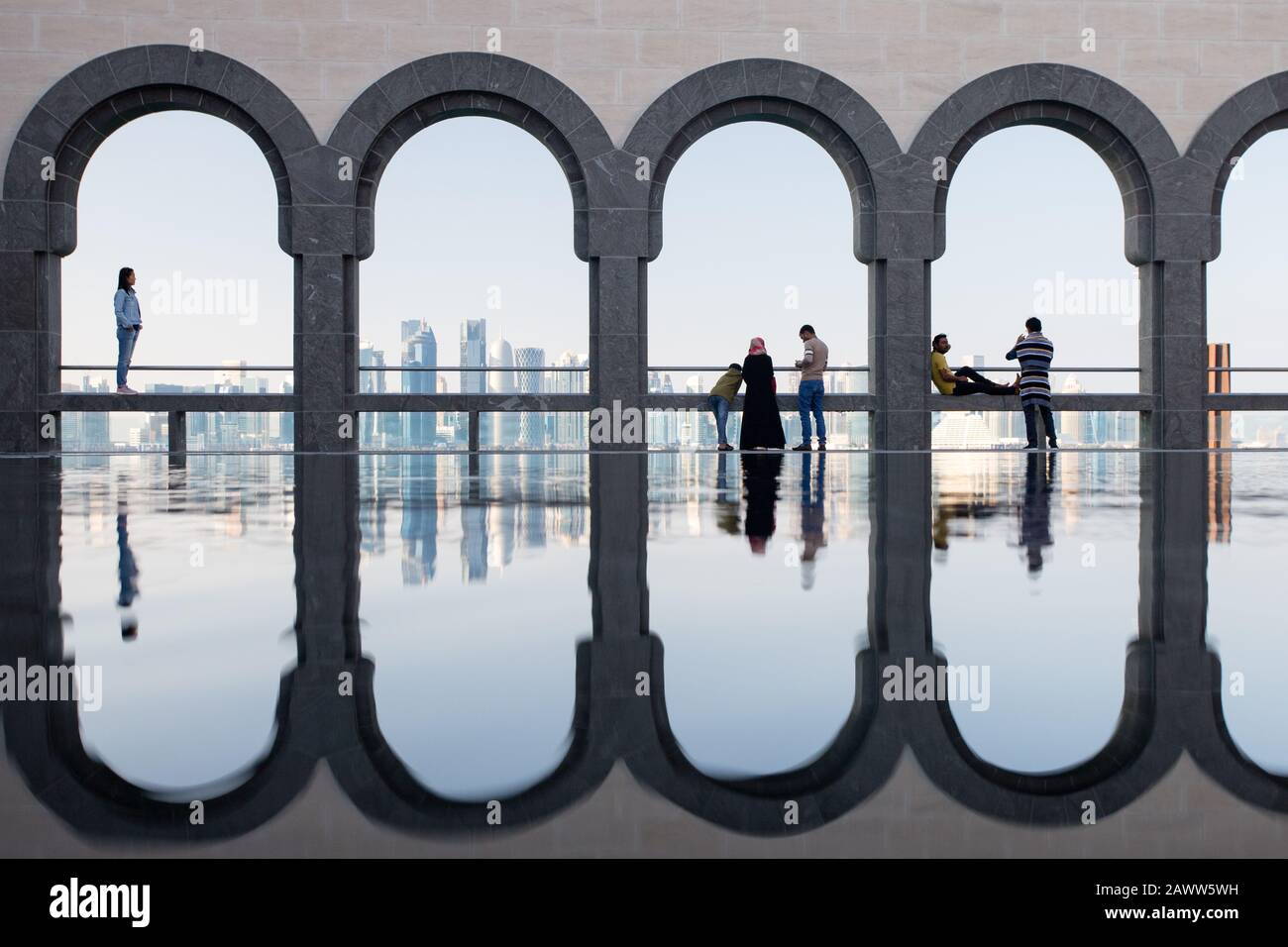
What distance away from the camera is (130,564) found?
4.14 m

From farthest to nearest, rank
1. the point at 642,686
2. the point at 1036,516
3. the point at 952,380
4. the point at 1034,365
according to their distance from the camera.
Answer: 1. the point at 952,380
2. the point at 1034,365
3. the point at 1036,516
4. the point at 642,686

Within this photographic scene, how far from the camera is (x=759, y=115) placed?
1697 centimetres

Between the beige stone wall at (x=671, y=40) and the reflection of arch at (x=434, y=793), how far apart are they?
15.6 meters

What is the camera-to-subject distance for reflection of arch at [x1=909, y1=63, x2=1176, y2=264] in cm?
1681

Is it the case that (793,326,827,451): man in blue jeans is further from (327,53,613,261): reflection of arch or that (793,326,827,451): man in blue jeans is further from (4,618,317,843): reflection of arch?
(4,618,317,843): reflection of arch

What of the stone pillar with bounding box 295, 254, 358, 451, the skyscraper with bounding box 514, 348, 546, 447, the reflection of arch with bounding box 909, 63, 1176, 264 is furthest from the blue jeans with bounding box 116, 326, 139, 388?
the reflection of arch with bounding box 909, 63, 1176, 264

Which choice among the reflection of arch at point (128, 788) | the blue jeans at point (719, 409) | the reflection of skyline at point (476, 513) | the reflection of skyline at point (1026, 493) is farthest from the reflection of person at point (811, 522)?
the blue jeans at point (719, 409)

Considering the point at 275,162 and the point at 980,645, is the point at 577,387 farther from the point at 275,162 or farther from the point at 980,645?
the point at 980,645

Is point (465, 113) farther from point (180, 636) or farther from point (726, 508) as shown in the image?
point (180, 636)

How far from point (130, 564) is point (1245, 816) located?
3703 millimetres

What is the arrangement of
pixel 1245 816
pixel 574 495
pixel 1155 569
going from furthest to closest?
pixel 574 495, pixel 1155 569, pixel 1245 816

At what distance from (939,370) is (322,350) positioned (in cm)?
909

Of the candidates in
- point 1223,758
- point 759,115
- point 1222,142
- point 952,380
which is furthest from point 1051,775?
point 1222,142
